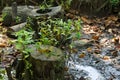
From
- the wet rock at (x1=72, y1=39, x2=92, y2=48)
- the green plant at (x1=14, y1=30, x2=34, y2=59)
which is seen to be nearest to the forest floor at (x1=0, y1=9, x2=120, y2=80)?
the wet rock at (x1=72, y1=39, x2=92, y2=48)

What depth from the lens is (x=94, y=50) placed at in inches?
213

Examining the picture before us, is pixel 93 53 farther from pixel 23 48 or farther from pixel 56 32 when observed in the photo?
pixel 23 48

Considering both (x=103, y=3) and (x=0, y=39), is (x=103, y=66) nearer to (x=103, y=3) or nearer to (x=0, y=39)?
(x=0, y=39)

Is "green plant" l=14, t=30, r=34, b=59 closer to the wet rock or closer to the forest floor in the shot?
the forest floor

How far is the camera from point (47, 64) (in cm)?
365

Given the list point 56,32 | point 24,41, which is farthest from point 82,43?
point 24,41

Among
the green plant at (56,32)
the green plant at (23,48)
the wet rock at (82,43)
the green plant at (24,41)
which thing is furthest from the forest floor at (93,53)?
the green plant at (24,41)

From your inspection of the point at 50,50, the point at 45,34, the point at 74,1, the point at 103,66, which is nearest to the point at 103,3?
the point at 74,1

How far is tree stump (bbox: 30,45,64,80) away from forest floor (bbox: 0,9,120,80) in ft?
1.43

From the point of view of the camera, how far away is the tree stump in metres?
3.66

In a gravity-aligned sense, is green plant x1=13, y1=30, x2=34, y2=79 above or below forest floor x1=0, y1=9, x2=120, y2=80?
above

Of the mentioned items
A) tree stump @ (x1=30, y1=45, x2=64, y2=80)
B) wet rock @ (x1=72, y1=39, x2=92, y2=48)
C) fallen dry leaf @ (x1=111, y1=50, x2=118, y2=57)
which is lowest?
fallen dry leaf @ (x1=111, y1=50, x2=118, y2=57)

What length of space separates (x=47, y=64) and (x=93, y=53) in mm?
1816

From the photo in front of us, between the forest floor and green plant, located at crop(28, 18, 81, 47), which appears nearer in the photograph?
green plant, located at crop(28, 18, 81, 47)
